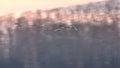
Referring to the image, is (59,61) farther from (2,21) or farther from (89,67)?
(2,21)

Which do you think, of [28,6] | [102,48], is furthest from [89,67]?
[28,6]

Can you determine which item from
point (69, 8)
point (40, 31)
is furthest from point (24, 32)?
point (69, 8)

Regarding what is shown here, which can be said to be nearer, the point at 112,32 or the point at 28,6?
the point at 112,32

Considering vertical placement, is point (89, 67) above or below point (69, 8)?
below

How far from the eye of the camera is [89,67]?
9.74 meters

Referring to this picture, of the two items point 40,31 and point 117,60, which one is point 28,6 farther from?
point 117,60

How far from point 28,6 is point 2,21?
3.07ft

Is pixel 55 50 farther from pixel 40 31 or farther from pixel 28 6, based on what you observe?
pixel 28 6

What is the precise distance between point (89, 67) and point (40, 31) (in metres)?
0.91

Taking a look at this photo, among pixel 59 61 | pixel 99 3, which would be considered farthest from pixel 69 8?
pixel 59 61

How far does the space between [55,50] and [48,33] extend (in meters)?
0.30

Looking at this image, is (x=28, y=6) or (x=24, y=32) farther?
(x=28, y=6)

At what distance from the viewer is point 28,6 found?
438 inches

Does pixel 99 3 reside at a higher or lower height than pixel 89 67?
higher
